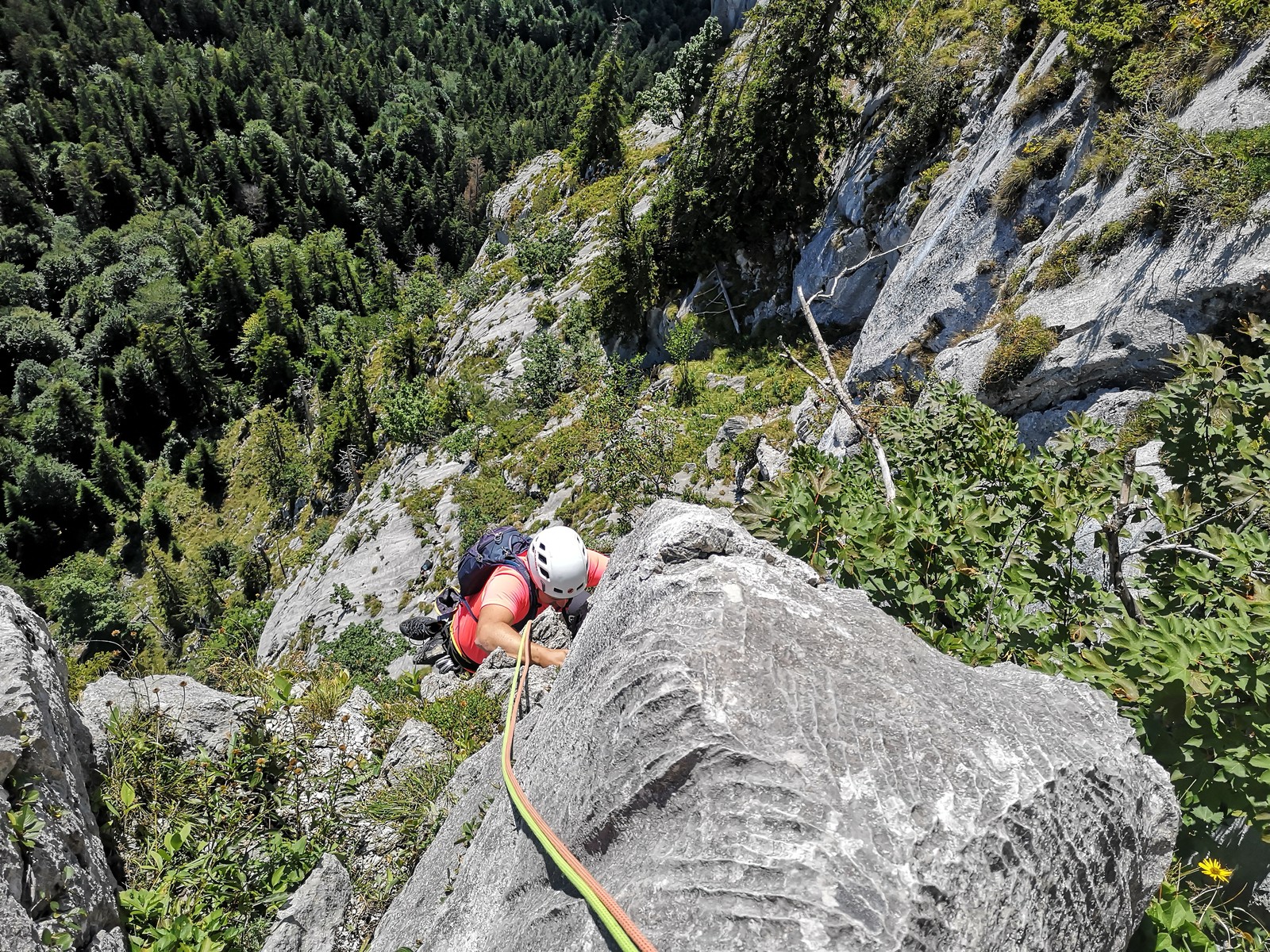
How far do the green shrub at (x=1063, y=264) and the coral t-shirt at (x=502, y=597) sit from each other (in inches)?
329

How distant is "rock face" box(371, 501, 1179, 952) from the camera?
1888 millimetres

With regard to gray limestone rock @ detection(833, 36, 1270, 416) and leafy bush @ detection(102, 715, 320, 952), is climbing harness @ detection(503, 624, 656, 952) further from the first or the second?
gray limestone rock @ detection(833, 36, 1270, 416)

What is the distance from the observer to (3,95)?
11444cm

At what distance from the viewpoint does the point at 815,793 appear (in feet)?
6.75

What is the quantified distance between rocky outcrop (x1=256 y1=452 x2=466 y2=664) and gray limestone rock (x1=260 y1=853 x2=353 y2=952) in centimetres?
1650

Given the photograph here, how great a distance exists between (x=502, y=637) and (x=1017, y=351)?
826cm

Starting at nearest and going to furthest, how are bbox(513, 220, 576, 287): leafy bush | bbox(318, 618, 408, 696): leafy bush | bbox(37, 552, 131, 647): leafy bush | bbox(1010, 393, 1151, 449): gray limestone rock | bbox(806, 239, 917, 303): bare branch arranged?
bbox(1010, 393, 1151, 449): gray limestone rock, bbox(806, 239, 917, 303): bare branch, bbox(318, 618, 408, 696): leafy bush, bbox(513, 220, 576, 287): leafy bush, bbox(37, 552, 131, 647): leafy bush

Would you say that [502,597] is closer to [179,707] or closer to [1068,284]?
[179,707]

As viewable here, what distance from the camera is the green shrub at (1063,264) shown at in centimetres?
925

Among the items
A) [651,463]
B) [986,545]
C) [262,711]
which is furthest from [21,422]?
[986,545]

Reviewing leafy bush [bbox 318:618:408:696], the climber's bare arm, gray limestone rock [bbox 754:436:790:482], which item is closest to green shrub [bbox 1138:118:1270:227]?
gray limestone rock [bbox 754:436:790:482]

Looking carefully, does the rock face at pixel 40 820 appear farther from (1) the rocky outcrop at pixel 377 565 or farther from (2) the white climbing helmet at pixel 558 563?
(1) the rocky outcrop at pixel 377 565

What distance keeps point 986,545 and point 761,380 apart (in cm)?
1591

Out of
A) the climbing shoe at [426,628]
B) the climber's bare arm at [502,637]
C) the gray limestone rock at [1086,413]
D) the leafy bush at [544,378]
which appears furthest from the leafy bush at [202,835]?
the leafy bush at [544,378]
